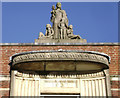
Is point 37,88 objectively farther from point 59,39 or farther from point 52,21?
point 52,21

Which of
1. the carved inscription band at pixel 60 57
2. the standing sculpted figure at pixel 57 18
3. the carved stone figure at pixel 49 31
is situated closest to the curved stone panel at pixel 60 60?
the carved inscription band at pixel 60 57

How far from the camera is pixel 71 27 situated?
12.4 m

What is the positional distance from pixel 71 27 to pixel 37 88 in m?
3.55

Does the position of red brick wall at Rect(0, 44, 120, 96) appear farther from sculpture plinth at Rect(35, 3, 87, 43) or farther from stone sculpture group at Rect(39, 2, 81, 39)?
stone sculpture group at Rect(39, 2, 81, 39)

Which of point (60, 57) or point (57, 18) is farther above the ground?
point (57, 18)

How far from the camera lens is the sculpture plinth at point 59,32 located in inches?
461

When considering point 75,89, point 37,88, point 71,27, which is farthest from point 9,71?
point 71,27

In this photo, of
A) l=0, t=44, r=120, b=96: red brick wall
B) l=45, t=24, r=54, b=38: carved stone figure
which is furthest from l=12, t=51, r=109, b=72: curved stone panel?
l=45, t=24, r=54, b=38: carved stone figure

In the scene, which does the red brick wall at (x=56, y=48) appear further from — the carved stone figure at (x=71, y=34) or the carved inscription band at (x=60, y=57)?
the carved inscription band at (x=60, y=57)

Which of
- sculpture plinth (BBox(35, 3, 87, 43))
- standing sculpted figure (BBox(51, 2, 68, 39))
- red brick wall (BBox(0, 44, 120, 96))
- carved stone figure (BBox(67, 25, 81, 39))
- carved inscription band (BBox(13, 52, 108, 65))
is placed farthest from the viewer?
standing sculpted figure (BBox(51, 2, 68, 39))

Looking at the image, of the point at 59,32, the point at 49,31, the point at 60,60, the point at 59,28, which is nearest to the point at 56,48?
the point at 59,32

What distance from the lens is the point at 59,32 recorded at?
39.8 feet

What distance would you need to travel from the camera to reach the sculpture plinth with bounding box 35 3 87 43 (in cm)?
1170

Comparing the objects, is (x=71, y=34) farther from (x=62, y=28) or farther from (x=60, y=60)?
(x=60, y=60)
